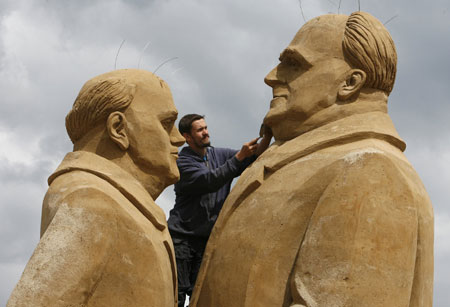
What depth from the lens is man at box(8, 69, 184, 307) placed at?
7516mm

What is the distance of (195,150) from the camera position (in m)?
9.97

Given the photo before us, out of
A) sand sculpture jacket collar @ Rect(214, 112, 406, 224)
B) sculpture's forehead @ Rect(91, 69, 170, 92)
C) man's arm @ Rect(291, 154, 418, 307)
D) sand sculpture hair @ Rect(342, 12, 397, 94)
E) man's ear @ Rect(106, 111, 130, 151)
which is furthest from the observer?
sculpture's forehead @ Rect(91, 69, 170, 92)

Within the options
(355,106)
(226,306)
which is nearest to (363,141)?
(355,106)

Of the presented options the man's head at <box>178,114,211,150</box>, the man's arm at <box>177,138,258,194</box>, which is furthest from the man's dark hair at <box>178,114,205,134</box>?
the man's arm at <box>177,138,258,194</box>

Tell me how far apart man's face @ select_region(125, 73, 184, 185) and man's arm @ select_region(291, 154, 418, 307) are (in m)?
1.72

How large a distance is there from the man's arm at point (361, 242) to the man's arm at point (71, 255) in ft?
5.28

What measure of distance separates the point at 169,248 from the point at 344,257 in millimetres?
1714

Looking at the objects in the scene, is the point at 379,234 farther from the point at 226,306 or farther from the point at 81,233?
the point at 81,233

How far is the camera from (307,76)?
8539mm

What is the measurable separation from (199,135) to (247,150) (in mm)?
786

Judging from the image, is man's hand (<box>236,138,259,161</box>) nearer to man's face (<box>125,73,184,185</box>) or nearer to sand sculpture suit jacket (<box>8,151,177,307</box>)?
man's face (<box>125,73,184,185</box>)

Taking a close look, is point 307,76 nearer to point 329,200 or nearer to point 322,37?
point 322,37

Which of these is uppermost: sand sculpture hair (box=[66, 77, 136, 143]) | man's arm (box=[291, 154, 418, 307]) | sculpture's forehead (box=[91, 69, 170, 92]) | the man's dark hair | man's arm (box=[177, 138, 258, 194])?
the man's dark hair

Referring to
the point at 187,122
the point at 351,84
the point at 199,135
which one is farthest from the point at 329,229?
the point at 187,122
